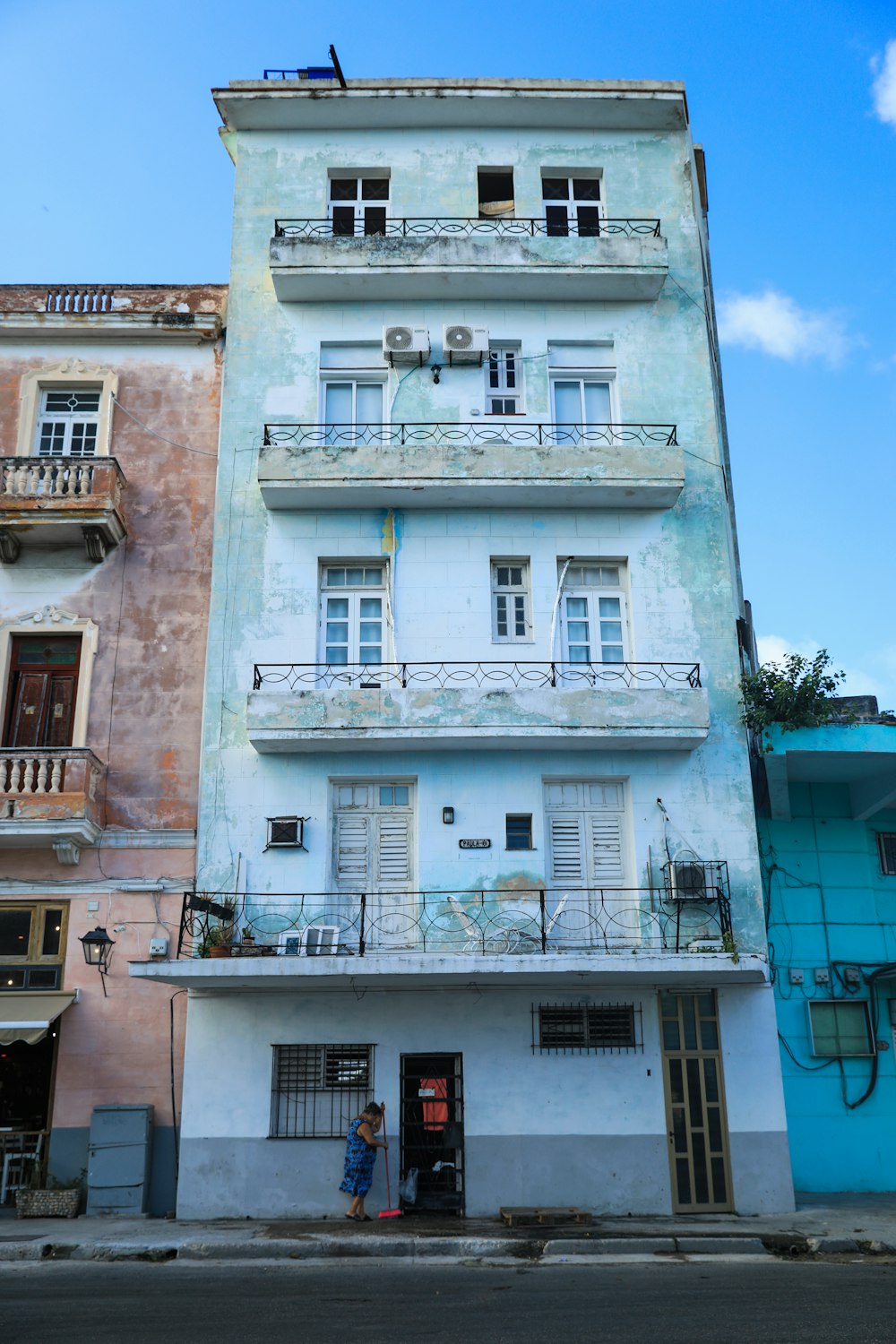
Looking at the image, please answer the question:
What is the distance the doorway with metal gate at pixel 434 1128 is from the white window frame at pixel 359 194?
1391 centimetres

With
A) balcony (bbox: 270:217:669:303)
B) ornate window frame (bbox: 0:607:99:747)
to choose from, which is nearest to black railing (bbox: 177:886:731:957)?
ornate window frame (bbox: 0:607:99:747)

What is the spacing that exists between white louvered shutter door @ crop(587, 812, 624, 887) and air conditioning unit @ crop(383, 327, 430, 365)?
313 inches

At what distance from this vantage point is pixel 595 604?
61.8 feet

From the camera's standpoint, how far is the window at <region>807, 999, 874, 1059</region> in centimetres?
1855

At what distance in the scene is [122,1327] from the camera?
1013cm

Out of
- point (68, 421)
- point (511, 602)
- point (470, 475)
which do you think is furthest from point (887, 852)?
point (68, 421)

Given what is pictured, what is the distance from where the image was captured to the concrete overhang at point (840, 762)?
17938mm

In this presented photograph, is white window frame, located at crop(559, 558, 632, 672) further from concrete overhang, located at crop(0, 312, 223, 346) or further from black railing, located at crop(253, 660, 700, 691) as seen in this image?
concrete overhang, located at crop(0, 312, 223, 346)

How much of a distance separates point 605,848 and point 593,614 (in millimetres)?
3687

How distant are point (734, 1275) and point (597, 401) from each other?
13145mm

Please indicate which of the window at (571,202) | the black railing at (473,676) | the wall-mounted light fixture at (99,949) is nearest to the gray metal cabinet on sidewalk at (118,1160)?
the wall-mounted light fixture at (99,949)

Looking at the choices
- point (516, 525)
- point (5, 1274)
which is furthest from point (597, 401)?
point (5, 1274)

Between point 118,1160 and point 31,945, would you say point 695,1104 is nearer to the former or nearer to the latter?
point 118,1160

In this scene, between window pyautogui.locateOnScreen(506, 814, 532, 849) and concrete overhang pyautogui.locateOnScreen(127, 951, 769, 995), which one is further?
window pyautogui.locateOnScreen(506, 814, 532, 849)
